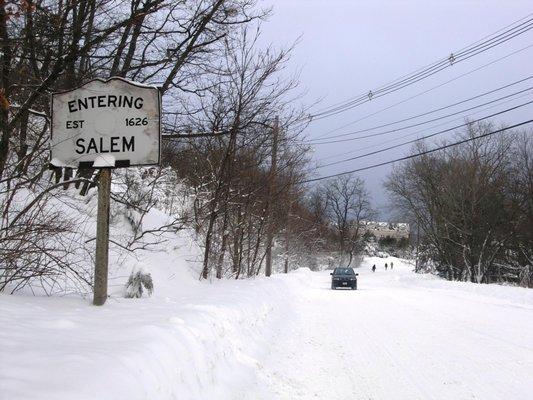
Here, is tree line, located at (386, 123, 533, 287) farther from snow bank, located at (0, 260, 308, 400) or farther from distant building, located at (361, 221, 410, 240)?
distant building, located at (361, 221, 410, 240)

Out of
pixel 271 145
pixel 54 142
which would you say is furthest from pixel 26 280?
pixel 271 145

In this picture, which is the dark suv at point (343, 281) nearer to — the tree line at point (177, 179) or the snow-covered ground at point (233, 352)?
the tree line at point (177, 179)

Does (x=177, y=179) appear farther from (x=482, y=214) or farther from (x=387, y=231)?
(x=387, y=231)

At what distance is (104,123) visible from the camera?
641cm

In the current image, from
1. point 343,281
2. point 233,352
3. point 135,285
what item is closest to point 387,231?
point 343,281

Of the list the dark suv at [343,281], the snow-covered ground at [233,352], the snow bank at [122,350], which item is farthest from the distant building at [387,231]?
the snow bank at [122,350]

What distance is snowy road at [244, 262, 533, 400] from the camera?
6.67m

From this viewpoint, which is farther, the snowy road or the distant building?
the distant building

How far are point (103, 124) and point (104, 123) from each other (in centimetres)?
2

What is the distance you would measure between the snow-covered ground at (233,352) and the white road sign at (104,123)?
1.81 metres

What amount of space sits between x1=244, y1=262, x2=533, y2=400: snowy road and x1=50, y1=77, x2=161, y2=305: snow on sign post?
10.5 ft

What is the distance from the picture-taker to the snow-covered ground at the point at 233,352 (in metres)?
3.71

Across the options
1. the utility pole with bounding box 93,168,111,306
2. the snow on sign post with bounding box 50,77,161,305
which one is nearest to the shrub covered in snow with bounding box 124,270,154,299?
the utility pole with bounding box 93,168,111,306

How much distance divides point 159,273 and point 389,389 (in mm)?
6467
